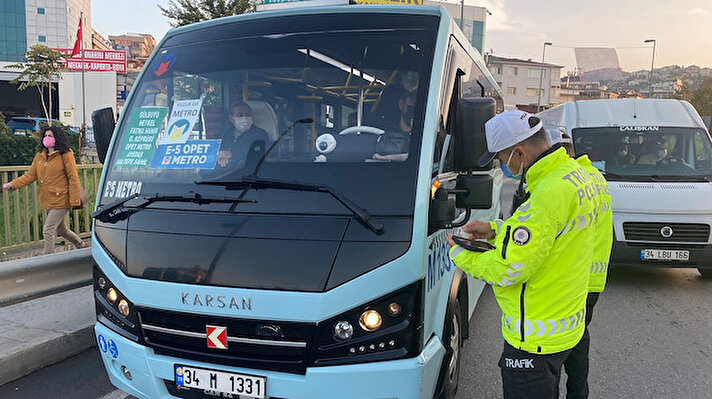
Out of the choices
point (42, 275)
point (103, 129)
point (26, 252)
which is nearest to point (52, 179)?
point (26, 252)

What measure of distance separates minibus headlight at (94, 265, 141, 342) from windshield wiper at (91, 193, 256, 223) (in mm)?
314

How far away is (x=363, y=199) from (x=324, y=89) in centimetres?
75

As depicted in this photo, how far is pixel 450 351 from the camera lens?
288cm

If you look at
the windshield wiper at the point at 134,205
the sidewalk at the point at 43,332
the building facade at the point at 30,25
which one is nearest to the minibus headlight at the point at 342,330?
the windshield wiper at the point at 134,205

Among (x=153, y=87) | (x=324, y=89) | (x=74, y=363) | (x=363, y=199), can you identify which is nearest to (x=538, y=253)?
(x=363, y=199)

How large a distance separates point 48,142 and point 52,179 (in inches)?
18.8

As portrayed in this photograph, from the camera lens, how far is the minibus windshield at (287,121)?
8.23ft

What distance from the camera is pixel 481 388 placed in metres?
3.73

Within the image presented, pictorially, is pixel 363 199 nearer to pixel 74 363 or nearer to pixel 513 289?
pixel 513 289

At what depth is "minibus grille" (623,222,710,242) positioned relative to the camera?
20.1 feet

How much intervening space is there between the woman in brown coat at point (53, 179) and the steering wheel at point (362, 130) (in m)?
5.33

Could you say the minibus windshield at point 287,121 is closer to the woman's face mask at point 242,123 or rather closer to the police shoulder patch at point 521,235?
the woman's face mask at point 242,123

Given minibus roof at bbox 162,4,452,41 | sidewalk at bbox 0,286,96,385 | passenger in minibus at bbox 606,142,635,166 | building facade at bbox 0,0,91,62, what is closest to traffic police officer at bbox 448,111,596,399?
minibus roof at bbox 162,4,452,41

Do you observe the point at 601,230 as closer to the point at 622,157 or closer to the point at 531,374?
the point at 531,374
